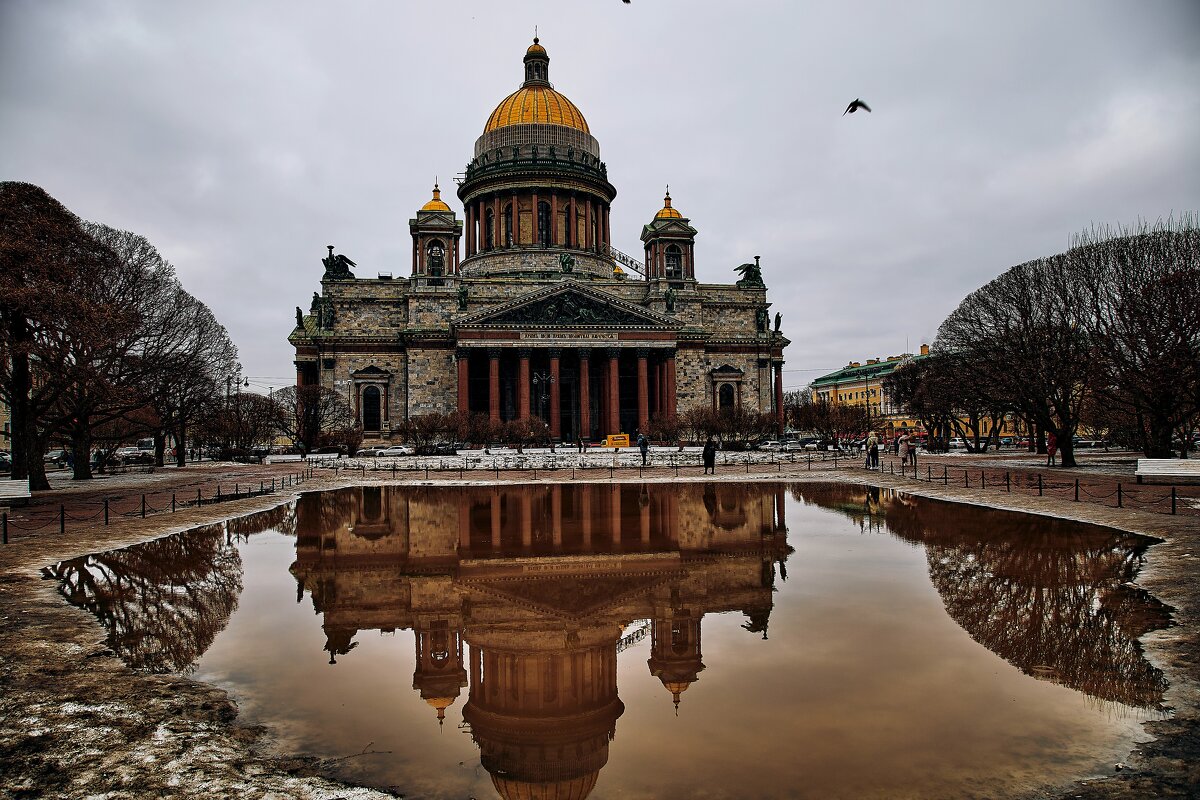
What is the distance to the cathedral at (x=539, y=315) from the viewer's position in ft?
199

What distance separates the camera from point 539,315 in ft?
197

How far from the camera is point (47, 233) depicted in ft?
97.5

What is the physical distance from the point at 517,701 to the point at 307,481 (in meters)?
32.2

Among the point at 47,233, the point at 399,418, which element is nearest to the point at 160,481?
the point at 47,233

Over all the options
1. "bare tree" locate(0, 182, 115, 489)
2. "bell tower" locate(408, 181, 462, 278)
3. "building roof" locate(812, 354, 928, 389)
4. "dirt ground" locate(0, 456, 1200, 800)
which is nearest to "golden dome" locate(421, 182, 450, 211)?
"bell tower" locate(408, 181, 462, 278)

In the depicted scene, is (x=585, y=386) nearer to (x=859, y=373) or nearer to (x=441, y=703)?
(x=441, y=703)

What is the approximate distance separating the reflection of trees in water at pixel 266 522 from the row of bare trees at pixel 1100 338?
35774mm

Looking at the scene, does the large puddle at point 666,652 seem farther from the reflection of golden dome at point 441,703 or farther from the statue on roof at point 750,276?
the statue on roof at point 750,276

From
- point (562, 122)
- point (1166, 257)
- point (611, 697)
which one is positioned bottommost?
point (611, 697)

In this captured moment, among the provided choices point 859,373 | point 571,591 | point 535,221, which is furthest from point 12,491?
point 859,373

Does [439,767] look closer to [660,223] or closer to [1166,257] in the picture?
[1166,257]

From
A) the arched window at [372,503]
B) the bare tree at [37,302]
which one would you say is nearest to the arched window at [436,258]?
the bare tree at [37,302]

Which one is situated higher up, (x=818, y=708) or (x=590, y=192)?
(x=590, y=192)

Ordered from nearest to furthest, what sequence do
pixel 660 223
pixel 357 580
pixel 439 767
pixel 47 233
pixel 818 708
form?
1. pixel 439 767
2. pixel 818 708
3. pixel 357 580
4. pixel 47 233
5. pixel 660 223
